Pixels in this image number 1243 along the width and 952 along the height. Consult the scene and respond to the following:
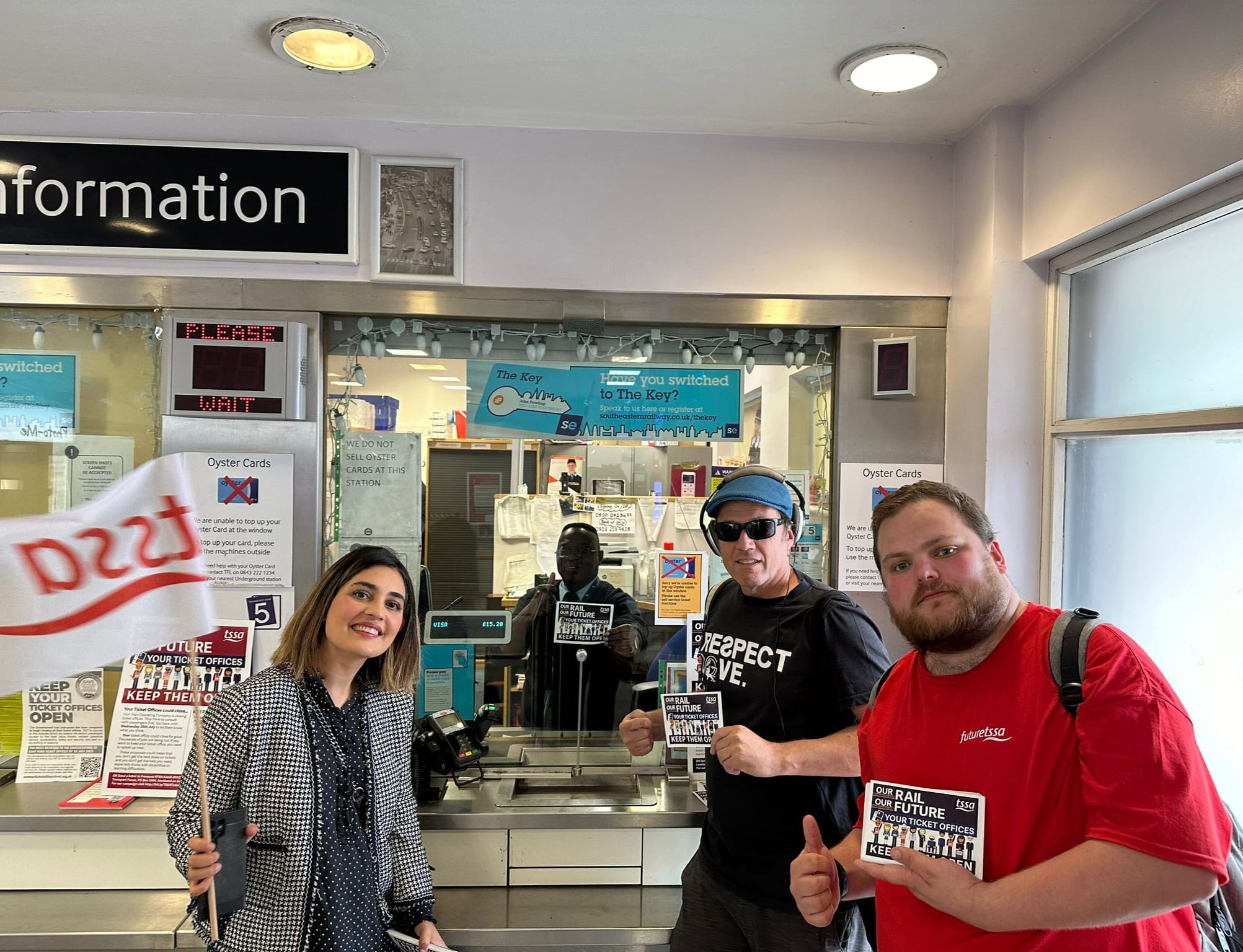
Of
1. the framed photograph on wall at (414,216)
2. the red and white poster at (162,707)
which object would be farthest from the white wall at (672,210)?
the red and white poster at (162,707)

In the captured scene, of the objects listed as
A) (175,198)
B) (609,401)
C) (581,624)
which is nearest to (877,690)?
(581,624)

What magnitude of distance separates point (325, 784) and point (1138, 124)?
2.55 meters

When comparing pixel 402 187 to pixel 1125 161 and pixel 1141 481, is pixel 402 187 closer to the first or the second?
pixel 1125 161

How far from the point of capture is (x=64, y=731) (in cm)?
269

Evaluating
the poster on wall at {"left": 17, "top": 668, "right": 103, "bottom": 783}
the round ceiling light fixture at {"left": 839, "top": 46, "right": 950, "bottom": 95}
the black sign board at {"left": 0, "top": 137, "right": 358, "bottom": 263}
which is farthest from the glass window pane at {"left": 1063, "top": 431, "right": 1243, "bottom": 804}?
the poster on wall at {"left": 17, "top": 668, "right": 103, "bottom": 783}

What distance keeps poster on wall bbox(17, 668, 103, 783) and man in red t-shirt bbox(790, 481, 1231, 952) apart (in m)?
2.44

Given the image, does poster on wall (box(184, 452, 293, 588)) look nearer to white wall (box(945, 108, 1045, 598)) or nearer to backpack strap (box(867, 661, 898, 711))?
backpack strap (box(867, 661, 898, 711))

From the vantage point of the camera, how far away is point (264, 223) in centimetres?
267

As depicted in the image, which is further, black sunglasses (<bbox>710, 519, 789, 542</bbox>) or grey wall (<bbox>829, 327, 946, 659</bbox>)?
grey wall (<bbox>829, 327, 946, 659</bbox>)

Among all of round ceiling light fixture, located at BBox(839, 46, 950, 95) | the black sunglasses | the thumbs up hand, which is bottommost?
the thumbs up hand

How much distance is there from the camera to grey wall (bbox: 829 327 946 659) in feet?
9.21

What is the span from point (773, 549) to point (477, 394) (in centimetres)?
131

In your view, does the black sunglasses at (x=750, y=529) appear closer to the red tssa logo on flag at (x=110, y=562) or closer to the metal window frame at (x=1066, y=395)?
the metal window frame at (x=1066, y=395)

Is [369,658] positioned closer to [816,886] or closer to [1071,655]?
[816,886]
